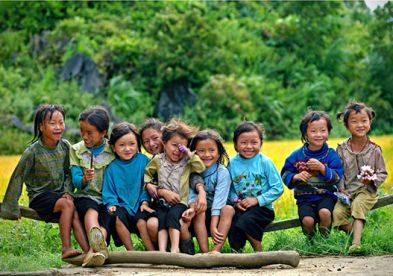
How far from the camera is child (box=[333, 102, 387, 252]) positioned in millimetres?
6816

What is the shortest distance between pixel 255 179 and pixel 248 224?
0.39 meters

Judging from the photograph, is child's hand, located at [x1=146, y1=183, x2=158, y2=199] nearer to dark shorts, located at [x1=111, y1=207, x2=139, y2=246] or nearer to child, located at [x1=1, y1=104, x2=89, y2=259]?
dark shorts, located at [x1=111, y1=207, x2=139, y2=246]

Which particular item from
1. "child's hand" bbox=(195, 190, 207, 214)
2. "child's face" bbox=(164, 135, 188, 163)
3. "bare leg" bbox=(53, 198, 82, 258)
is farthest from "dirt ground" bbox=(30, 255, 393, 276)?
"child's face" bbox=(164, 135, 188, 163)

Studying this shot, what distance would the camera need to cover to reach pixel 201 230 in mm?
6641

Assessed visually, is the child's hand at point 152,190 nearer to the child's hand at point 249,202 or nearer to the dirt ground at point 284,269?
the dirt ground at point 284,269

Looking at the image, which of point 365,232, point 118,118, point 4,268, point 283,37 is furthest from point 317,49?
point 4,268

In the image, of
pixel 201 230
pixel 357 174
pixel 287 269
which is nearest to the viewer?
pixel 287 269

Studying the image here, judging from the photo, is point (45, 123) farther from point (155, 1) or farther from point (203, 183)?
point (155, 1)

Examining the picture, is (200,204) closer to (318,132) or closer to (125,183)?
(125,183)

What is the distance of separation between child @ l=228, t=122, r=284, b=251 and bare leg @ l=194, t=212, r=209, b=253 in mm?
232

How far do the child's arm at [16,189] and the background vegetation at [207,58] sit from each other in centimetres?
987

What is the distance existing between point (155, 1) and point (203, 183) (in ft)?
46.7

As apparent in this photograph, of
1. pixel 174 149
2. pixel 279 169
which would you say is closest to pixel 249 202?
pixel 174 149

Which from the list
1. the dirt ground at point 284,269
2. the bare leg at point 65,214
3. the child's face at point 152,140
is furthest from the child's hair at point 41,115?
the dirt ground at point 284,269
